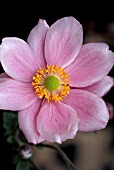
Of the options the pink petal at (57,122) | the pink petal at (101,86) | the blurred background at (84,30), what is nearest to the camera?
the pink petal at (57,122)

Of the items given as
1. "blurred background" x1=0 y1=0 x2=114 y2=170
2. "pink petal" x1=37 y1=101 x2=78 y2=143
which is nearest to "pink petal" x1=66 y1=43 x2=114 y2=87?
"pink petal" x1=37 y1=101 x2=78 y2=143

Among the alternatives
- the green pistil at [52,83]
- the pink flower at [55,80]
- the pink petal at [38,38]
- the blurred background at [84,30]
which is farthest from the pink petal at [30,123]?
the blurred background at [84,30]

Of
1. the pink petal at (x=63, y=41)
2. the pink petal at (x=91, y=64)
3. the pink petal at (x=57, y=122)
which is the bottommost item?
the pink petal at (x=57, y=122)

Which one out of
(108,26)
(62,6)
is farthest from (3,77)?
(108,26)

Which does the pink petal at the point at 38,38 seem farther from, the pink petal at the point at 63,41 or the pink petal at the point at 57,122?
the pink petal at the point at 57,122

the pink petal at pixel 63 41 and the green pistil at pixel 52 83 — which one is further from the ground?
the pink petal at pixel 63 41
